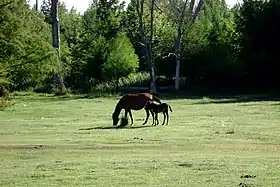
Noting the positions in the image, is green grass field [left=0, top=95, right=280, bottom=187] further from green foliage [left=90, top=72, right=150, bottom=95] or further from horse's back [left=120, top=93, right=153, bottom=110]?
green foliage [left=90, top=72, right=150, bottom=95]

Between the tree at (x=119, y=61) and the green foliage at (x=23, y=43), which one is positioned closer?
the green foliage at (x=23, y=43)

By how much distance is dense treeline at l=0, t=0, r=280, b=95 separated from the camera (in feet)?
188

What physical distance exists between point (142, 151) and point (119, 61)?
4907 centimetres

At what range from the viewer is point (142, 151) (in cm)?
2041

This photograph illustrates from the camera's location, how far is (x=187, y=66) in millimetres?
73875

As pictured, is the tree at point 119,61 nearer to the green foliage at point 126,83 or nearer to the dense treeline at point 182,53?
the dense treeline at point 182,53

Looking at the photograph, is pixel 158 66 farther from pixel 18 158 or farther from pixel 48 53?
pixel 18 158

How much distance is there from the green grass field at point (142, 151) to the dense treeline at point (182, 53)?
71.8ft

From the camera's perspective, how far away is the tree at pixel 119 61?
69500 millimetres

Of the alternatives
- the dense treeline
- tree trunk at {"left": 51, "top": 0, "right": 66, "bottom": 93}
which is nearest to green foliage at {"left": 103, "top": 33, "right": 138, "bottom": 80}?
the dense treeline

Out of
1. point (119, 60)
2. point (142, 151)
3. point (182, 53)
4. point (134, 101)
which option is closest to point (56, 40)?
point (119, 60)

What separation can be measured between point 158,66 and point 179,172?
6167 centimetres

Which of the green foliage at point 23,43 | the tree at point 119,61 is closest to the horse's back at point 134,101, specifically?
the green foliage at point 23,43

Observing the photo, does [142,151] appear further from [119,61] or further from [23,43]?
[119,61]
